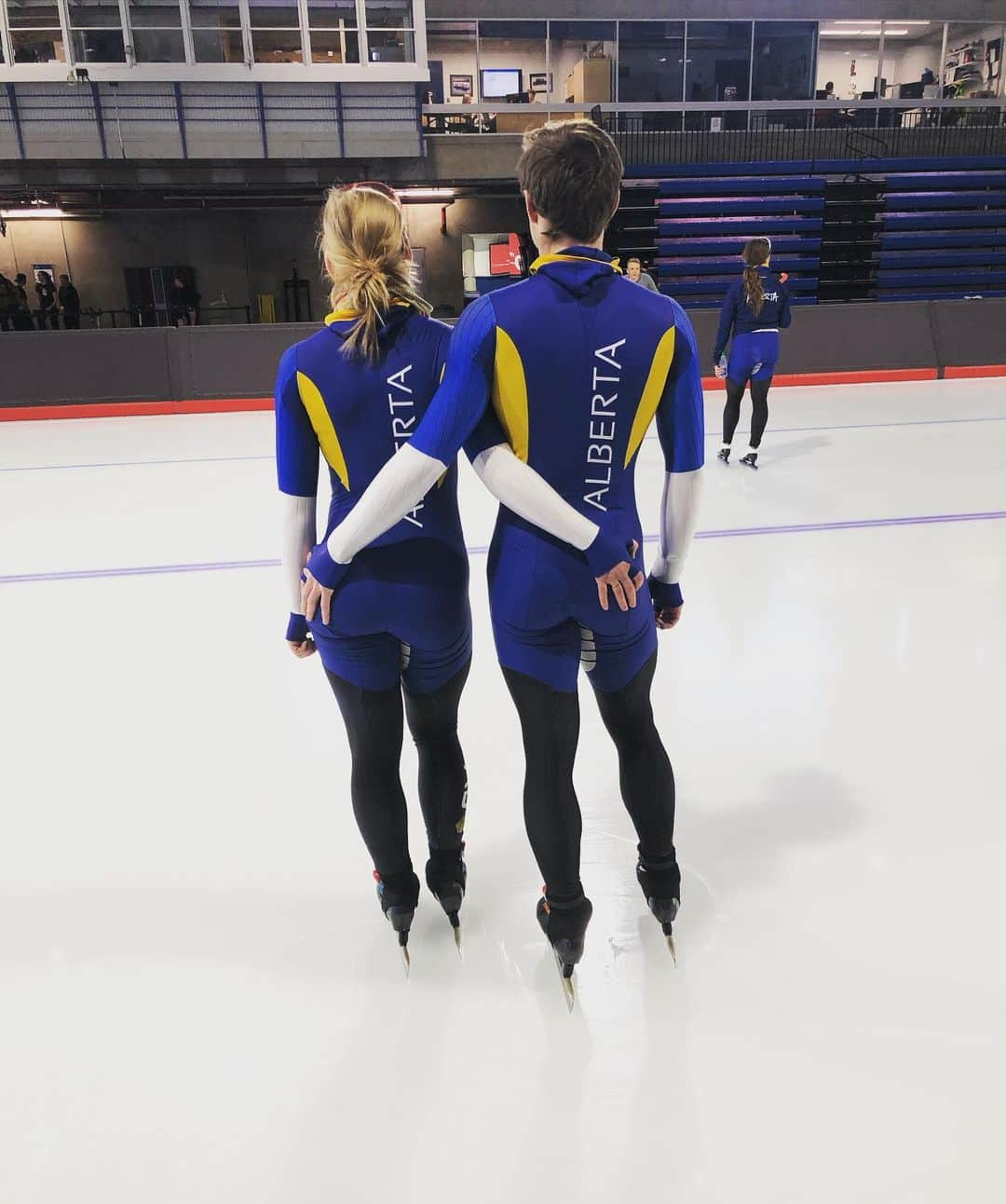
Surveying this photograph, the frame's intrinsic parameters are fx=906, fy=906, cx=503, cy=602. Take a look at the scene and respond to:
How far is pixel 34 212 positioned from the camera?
1551cm

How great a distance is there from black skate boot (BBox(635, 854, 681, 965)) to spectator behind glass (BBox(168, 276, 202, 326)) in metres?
15.9

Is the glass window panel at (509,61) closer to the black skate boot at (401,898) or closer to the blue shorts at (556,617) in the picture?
the blue shorts at (556,617)

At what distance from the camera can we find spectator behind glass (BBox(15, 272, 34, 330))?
14570 mm

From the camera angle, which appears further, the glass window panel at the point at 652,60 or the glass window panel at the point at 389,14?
the glass window panel at the point at 652,60

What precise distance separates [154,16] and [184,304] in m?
4.30

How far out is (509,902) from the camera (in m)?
2.11

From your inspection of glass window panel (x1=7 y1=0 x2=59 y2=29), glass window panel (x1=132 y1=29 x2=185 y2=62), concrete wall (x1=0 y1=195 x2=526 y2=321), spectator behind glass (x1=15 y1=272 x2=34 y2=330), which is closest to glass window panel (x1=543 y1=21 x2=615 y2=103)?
concrete wall (x1=0 y1=195 x2=526 y2=321)

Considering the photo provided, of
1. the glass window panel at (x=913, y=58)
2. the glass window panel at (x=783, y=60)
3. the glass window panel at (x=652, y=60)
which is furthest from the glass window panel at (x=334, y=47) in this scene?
the glass window panel at (x=913, y=58)

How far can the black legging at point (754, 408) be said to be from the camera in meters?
6.34

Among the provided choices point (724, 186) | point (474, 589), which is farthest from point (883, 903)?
point (724, 186)

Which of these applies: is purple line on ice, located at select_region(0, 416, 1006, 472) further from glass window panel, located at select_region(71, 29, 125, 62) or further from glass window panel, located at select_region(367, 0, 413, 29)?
glass window panel, located at select_region(367, 0, 413, 29)

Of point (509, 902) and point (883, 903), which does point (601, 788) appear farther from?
point (883, 903)

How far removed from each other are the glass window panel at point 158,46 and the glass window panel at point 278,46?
3.84 feet

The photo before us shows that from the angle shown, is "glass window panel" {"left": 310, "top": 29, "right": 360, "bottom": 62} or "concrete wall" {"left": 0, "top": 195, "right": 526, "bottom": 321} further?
"concrete wall" {"left": 0, "top": 195, "right": 526, "bottom": 321}
